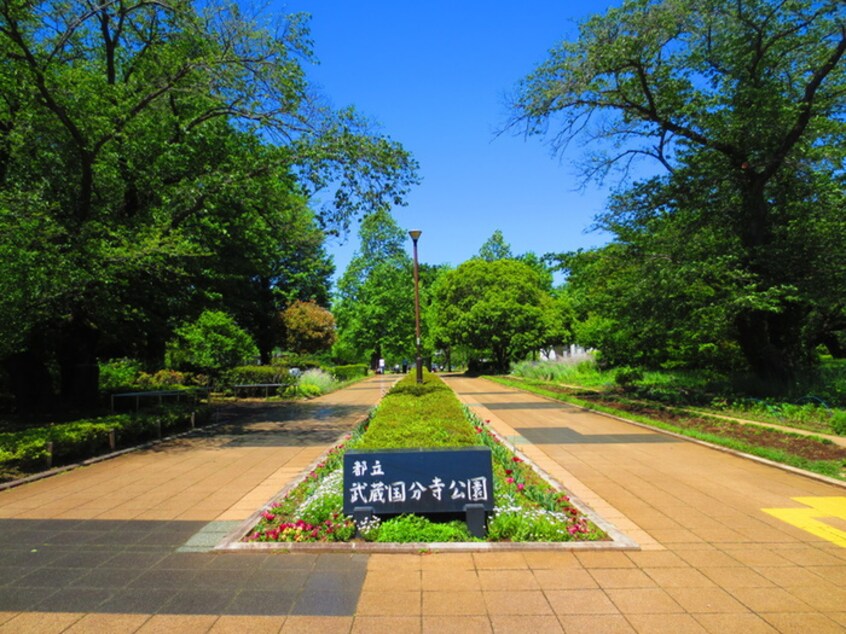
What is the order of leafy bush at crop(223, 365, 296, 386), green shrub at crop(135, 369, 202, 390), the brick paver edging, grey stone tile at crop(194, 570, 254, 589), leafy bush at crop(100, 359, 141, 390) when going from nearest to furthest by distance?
1. grey stone tile at crop(194, 570, 254, 589)
2. the brick paver edging
3. leafy bush at crop(100, 359, 141, 390)
4. green shrub at crop(135, 369, 202, 390)
5. leafy bush at crop(223, 365, 296, 386)

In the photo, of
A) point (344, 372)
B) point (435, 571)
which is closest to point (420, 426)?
point (435, 571)

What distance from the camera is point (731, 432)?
10.5m

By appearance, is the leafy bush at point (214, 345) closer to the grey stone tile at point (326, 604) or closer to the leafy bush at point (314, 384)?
the leafy bush at point (314, 384)

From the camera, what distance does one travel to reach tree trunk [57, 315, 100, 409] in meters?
13.5

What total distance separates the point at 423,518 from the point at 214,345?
2064 centimetres

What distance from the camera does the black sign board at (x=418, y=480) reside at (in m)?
4.93

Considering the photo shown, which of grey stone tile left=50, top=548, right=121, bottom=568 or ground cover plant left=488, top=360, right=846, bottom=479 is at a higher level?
ground cover plant left=488, top=360, right=846, bottom=479

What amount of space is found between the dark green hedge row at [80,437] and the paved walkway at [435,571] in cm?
63

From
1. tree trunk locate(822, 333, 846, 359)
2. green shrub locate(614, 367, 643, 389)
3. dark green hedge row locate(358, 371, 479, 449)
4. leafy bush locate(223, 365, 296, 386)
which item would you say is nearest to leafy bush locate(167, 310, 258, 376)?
leafy bush locate(223, 365, 296, 386)

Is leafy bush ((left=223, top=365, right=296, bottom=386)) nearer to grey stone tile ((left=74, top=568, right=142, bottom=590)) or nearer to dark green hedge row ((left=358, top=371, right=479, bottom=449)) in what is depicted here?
dark green hedge row ((left=358, top=371, right=479, bottom=449))

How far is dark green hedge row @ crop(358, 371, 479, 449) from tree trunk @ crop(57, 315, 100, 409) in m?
8.96

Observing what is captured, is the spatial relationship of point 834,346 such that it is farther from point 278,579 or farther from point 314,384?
point 278,579

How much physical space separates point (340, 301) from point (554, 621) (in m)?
46.7

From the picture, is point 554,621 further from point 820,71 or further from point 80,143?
point 820,71
